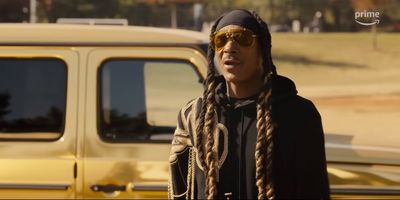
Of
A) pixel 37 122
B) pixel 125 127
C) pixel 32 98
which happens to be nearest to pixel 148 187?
pixel 125 127

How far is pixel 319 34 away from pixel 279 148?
45.2 metres

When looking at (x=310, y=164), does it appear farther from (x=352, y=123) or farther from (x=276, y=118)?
(x=352, y=123)

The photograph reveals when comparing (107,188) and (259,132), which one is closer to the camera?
(259,132)

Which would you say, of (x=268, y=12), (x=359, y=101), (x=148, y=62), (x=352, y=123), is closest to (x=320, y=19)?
(x=268, y=12)

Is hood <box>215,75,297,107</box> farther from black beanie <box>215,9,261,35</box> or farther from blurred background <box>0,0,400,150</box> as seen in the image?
blurred background <box>0,0,400,150</box>

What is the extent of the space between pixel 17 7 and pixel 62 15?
3496 millimetres

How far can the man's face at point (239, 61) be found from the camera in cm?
237

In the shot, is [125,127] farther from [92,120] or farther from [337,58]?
[337,58]

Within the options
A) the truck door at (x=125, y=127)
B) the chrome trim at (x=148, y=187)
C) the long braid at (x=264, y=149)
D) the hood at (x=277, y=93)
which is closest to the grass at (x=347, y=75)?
the truck door at (x=125, y=127)

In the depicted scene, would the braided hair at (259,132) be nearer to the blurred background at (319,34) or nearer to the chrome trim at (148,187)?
the chrome trim at (148,187)

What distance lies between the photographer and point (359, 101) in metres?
26.5

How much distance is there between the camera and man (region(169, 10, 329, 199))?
231cm

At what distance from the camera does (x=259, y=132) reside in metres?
2.30

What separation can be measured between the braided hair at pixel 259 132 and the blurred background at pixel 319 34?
19724mm
